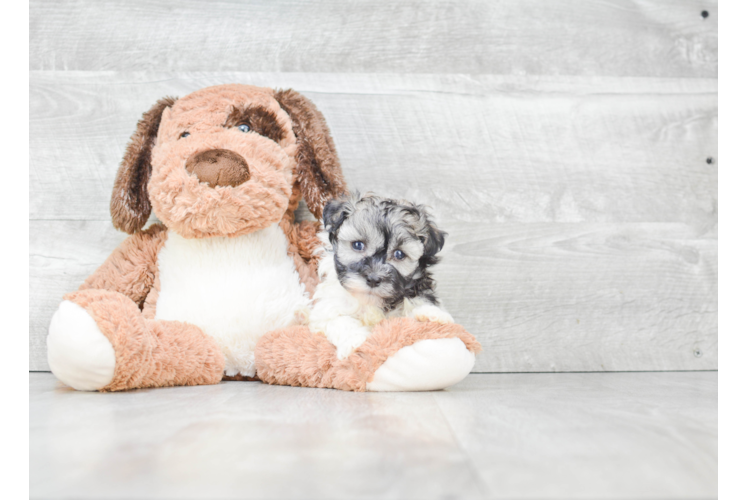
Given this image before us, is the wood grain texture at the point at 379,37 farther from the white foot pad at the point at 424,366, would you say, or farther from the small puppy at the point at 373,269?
the white foot pad at the point at 424,366

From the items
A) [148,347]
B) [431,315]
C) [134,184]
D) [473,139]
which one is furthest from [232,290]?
[473,139]

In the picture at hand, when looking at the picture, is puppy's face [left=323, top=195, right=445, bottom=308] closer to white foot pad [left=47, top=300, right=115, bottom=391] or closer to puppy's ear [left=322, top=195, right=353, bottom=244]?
puppy's ear [left=322, top=195, right=353, bottom=244]

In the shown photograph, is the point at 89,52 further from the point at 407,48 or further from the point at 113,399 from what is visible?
the point at 113,399

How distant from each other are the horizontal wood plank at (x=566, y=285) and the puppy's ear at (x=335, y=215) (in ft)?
1.92

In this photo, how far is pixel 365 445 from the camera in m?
0.99

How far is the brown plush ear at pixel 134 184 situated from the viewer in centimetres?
181

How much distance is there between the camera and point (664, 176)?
2.19 meters

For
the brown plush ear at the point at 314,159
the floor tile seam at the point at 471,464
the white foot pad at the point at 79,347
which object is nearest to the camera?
the floor tile seam at the point at 471,464

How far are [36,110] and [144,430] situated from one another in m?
1.51

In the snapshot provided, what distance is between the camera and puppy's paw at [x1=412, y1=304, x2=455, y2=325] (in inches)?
58.7

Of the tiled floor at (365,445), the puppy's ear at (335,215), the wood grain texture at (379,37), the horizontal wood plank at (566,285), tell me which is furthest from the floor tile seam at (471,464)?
the wood grain texture at (379,37)

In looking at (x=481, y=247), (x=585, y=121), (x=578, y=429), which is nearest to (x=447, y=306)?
(x=481, y=247)

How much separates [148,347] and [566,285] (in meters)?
1.43

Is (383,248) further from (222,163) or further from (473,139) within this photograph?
(473,139)
